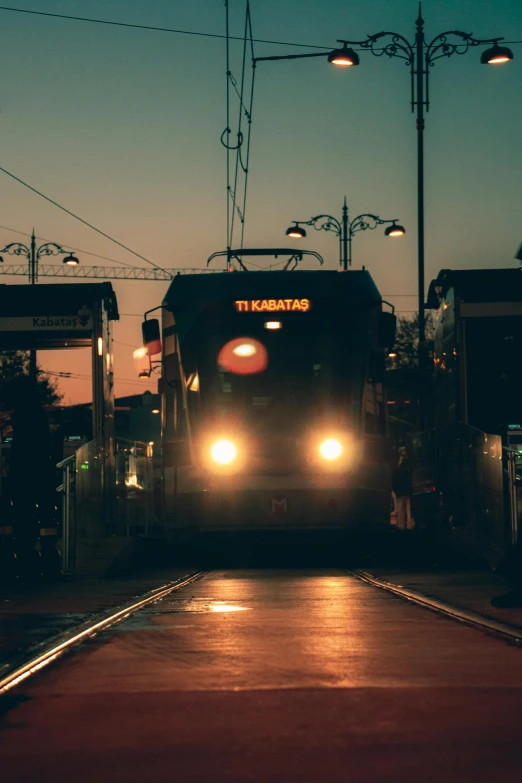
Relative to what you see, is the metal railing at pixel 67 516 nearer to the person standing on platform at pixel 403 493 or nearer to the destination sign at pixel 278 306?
the destination sign at pixel 278 306

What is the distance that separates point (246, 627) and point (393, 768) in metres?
4.41

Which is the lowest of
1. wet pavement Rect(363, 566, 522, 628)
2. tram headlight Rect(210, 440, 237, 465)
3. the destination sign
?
wet pavement Rect(363, 566, 522, 628)

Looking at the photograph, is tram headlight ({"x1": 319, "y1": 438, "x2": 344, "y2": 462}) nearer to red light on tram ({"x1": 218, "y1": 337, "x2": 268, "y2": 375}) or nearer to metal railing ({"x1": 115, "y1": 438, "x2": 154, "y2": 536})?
red light on tram ({"x1": 218, "y1": 337, "x2": 268, "y2": 375})

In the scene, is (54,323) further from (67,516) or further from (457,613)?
(457,613)

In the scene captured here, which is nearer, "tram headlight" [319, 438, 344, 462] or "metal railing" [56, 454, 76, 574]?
"metal railing" [56, 454, 76, 574]

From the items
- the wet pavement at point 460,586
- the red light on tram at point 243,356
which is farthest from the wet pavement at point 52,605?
the red light on tram at point 243,356

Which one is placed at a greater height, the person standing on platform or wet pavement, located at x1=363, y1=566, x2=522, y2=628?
the person standing on platform

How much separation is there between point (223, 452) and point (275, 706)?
1069 cm

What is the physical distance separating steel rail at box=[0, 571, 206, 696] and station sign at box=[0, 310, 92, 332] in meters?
12.4

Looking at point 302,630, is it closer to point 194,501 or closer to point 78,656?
point 78,656

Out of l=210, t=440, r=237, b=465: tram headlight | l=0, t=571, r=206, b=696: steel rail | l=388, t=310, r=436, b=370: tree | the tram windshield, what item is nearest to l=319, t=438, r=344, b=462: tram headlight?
the tram windshield

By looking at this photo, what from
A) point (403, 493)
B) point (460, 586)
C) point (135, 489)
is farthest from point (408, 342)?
point (460, 586)

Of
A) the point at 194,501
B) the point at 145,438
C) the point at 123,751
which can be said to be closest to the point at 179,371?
the point at 194,501

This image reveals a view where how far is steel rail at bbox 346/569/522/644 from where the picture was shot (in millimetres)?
7733
